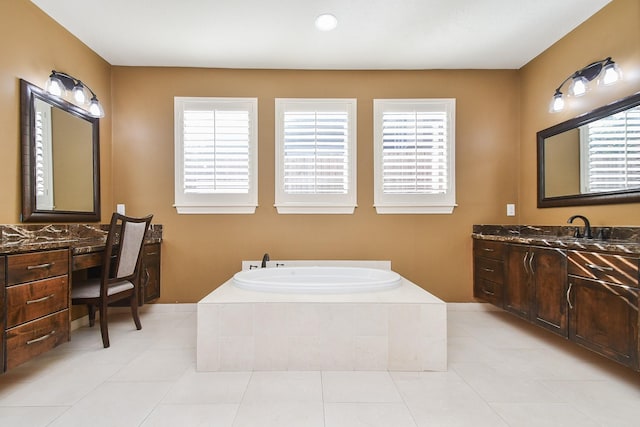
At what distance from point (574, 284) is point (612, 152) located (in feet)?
3.35

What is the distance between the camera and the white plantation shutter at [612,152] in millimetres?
2061

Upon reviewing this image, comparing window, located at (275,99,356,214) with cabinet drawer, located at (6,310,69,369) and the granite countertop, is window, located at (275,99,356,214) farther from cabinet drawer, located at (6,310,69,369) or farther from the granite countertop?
cabinet drawer, located at (6,310,69,369)

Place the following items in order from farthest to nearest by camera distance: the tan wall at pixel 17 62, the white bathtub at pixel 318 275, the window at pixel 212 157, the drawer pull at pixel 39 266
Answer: the window at pixel 212 157 → the white bathtub at pixel 318 275 → the tan wall at pixel 17 62 → the drawer pull at pixel 39 266

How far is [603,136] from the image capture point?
7.47ft

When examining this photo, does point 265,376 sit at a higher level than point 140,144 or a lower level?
lower

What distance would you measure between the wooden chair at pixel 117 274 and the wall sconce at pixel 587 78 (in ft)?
11.4

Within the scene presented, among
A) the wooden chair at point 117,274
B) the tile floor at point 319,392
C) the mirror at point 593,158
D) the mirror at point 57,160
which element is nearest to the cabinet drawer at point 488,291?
the tile floor at point 319,392

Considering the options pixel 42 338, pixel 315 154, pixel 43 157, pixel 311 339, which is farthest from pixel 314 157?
pixel 42 338

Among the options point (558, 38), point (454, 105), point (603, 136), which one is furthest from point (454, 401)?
point (558, 38)

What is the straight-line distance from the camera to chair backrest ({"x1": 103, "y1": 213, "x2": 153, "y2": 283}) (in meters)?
2.20

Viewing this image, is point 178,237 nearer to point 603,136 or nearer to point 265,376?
point 265,376

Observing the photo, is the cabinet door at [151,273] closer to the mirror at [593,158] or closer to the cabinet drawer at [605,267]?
the cabinet drawer at [605,267]

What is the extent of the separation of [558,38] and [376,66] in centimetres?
154

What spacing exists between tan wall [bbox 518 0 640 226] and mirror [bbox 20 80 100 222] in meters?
4.11
